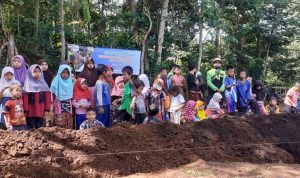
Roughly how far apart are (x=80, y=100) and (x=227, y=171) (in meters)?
3.03

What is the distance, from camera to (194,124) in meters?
7.01

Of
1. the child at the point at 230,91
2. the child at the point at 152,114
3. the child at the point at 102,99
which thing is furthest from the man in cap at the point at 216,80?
the child at the point at 102,99

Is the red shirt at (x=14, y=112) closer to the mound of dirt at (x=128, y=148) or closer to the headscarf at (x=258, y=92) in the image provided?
the mound of dirt at (x=128, y=148)

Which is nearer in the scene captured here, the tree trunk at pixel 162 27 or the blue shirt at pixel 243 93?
the blue shirt at pixel 243 93

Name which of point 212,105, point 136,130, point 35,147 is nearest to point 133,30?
point 212,105

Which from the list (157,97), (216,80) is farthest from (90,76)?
(216,80)

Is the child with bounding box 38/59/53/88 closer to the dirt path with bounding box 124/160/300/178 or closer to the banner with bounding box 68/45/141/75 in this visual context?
the dirt path with bounding box 124/160/300/178

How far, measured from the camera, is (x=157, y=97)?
25.1 feet

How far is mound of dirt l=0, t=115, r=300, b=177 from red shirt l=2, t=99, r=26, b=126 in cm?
80

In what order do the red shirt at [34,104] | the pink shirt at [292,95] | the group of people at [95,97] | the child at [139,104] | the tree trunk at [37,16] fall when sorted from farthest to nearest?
the tree trunk at [37,16]
the pink shirt at [292,95]
the child at [139,104]
the red shirt at [34,104]
the group of people at [95,97]

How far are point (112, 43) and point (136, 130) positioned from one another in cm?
1009

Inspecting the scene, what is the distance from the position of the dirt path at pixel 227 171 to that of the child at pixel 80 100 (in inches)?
90.7

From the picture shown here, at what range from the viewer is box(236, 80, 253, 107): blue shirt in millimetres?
9688

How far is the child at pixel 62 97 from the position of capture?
690 cm
